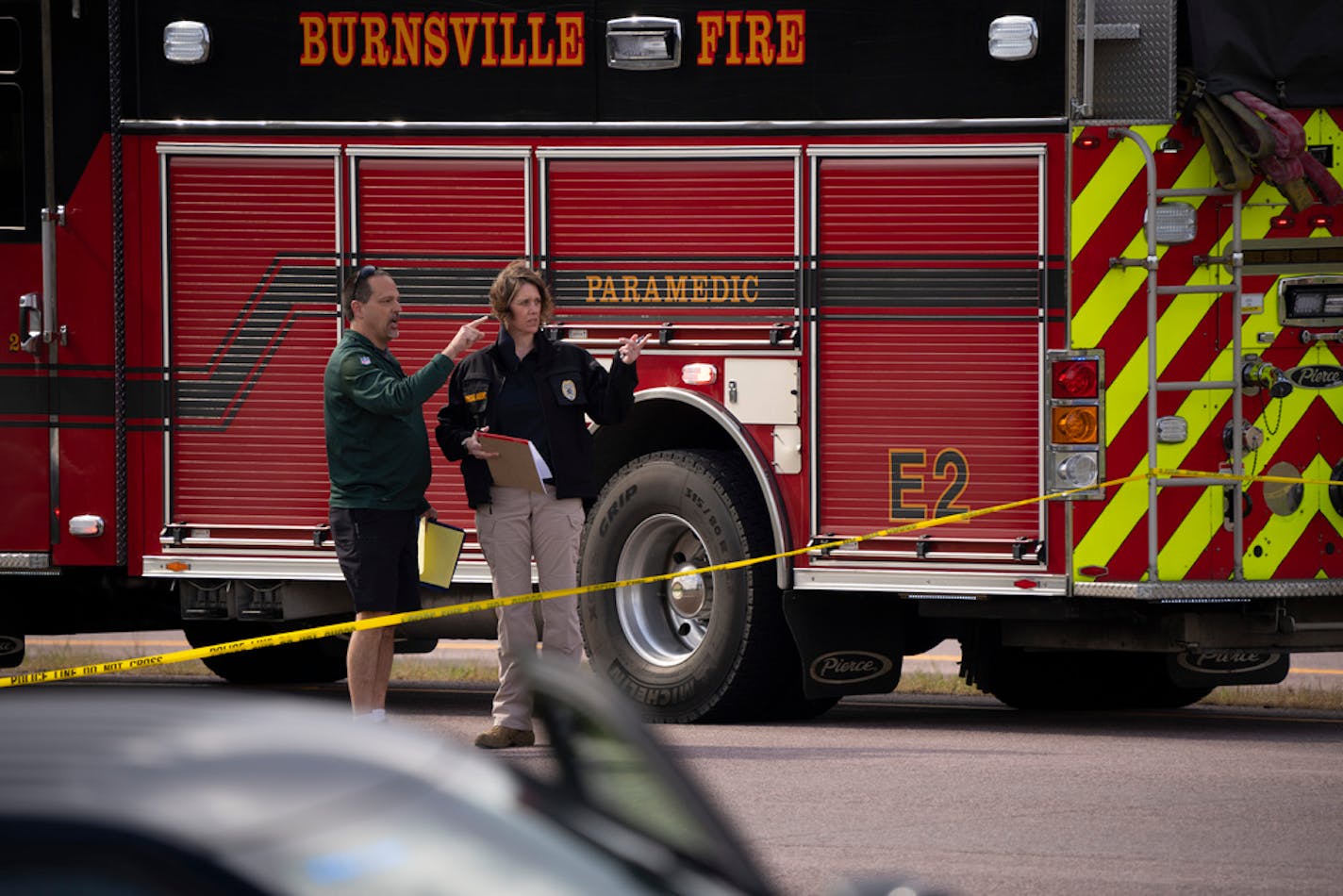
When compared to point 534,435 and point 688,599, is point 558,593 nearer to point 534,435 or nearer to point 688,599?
point 534,435

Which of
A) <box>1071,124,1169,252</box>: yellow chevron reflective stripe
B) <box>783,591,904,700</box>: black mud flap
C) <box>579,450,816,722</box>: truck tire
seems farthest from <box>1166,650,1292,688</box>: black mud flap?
<box>1071,124,1169,252</box>: yellow chevron reflective stripe

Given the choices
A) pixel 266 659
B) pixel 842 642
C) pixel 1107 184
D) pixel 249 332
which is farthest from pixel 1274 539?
pixel 266 659

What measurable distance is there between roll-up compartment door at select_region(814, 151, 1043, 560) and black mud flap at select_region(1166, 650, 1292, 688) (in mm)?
801

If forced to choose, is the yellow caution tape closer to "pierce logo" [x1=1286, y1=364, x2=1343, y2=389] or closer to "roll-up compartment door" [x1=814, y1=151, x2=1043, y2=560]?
"roll-up compartment door" [x1=814, y1=151, x2=1043, y2=560]

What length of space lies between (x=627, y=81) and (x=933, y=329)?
160cm

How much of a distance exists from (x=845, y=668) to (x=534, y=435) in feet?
5.15

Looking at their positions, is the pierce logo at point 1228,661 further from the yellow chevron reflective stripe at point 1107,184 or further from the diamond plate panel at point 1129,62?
the diamond plate panel at point 1129,62

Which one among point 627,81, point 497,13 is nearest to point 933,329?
point 627,81

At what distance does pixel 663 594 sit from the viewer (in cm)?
1014

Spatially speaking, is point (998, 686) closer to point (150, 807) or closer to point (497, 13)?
point (497, 13)

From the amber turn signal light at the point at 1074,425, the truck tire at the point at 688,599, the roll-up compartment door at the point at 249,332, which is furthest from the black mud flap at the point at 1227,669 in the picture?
the roll-up compartment door at the point at 249,332

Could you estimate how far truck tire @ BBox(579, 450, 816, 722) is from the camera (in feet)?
31.8

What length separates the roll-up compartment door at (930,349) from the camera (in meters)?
9.42

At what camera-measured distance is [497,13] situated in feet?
32.9
